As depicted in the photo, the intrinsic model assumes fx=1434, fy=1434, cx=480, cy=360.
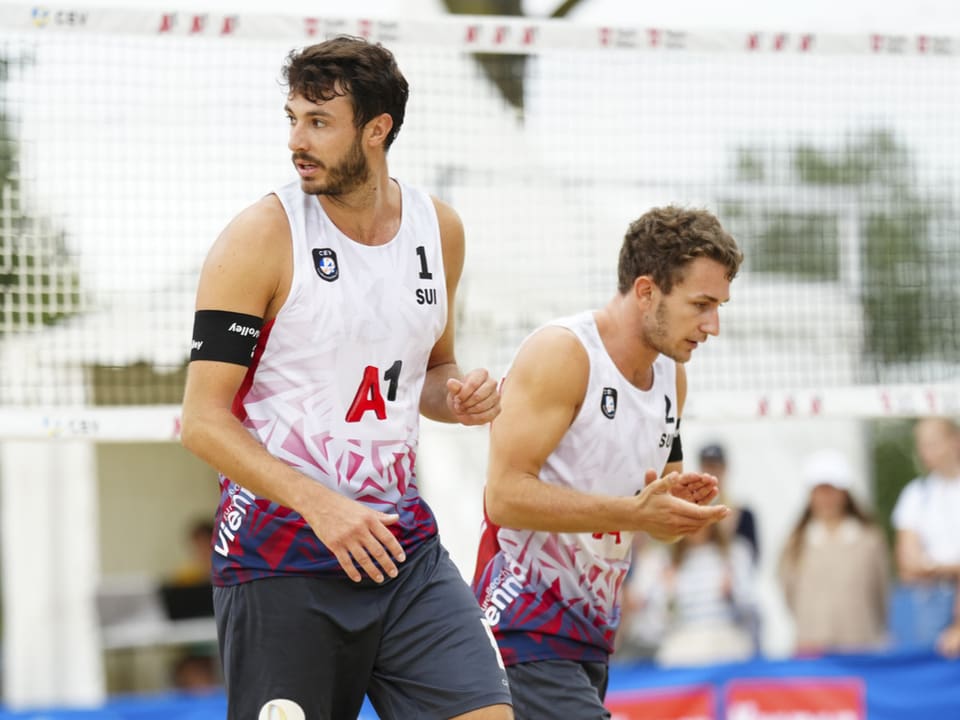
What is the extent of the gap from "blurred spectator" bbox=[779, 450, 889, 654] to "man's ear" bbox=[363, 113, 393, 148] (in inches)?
273

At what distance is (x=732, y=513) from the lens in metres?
10.8

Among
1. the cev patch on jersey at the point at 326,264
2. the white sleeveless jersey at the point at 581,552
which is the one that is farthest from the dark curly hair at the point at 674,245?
the cev patch on jersey at the point at 326,264

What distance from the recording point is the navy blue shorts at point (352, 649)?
4.20 m

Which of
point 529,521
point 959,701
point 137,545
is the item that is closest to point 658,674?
point 959,701

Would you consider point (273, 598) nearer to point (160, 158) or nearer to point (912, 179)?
point (160, 158)

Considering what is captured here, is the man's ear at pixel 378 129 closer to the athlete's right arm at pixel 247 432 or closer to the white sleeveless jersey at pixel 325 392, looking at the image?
the white sleeveless jersey at pixel 325 392

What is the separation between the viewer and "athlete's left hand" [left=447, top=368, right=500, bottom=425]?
4316 mm

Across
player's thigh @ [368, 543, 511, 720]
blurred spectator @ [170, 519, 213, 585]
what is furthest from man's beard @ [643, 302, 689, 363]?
blurred spectator @ [170, 519, 213, 585]

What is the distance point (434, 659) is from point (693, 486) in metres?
1.12

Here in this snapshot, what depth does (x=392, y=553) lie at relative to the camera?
13.2 ft

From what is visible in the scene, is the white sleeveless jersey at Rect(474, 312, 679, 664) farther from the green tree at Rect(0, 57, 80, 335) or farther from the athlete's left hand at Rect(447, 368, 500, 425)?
the green tree at Rect(0, 57, 80, 335)

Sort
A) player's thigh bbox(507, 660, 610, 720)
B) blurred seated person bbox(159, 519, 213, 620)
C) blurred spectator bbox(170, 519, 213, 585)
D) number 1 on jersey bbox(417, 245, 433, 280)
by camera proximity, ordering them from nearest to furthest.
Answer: number 1 on jersey bbox(417, 245, 433, 280) → player's thigh bbox(507, 660, 610, 720) → blurred spectator bbox(170, 519, 213, 585) → blurred seated person bbox(159, 519, 213, 620)

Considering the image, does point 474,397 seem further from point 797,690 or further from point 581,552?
point 797,690

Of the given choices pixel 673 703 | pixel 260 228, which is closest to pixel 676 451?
pixel 260 228
